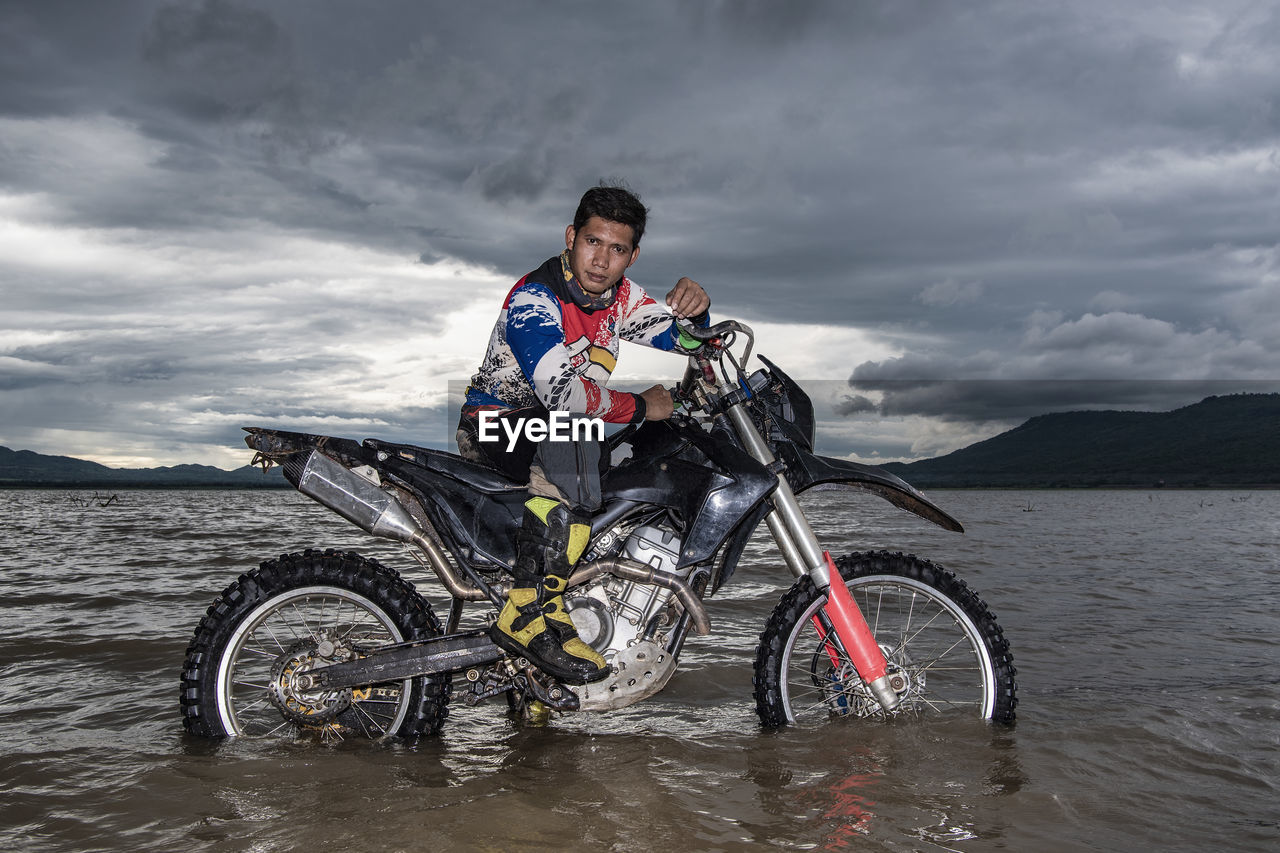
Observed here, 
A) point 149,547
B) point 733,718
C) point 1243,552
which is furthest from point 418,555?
point 1243,552

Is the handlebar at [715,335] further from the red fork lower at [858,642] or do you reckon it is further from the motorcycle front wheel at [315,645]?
the motorcycle front wheel at [315,645]

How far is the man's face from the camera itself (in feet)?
12.4

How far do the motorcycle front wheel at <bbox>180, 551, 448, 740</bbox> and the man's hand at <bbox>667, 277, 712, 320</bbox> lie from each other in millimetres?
1970

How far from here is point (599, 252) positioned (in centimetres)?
380

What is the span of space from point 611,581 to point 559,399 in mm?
997

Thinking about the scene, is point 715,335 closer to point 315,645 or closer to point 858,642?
point 858,642

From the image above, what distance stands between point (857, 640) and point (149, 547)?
515 inches

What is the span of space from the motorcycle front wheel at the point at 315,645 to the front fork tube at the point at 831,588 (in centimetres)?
185

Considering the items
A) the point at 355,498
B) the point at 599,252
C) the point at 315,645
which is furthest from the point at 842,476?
the point at 315,645

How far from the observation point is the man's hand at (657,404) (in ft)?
12.3

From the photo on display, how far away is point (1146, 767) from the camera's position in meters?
3.71

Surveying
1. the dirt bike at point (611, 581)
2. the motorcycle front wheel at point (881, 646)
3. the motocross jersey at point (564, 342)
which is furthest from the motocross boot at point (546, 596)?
the motorcycle front wheel at point (881, 646)

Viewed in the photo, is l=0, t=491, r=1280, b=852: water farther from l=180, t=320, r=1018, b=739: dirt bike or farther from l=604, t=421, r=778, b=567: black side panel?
l=604, t=421, r=778, b=567: black side panel

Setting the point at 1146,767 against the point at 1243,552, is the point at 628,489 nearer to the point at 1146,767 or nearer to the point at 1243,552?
the point at 1146,767
